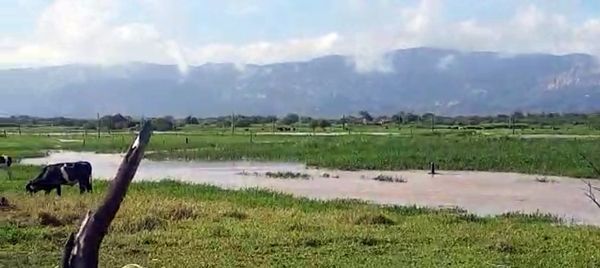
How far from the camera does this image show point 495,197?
2714 cm

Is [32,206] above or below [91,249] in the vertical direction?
below

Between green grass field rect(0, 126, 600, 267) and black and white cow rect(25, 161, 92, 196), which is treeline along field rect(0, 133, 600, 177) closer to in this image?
green grass field rect(0, 126, 600, 267)

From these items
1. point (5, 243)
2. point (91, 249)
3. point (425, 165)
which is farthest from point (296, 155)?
point (91, 249)

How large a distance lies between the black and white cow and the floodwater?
18.8 feet

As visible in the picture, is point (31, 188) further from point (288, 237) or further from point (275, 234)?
point (288, 237)

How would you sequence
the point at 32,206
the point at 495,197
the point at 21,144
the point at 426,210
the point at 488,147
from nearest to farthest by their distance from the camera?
the point at 32,206 → the point at 426,210 → the point at 495,197 → the point at 488,147 → the point at 21,144

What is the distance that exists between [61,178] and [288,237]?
11.3 meters

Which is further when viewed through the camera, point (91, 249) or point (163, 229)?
point (163, 229)

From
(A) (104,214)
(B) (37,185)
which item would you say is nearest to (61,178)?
(B) (37,185)

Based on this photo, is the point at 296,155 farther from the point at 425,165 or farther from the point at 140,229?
the point at 140,229

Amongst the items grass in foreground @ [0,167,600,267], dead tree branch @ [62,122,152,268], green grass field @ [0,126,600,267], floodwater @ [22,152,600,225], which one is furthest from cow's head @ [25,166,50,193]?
dead tree branch @ [62,122,152,268]

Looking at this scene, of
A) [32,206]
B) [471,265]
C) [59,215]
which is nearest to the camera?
[471,265]

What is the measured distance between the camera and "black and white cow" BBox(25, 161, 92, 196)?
77.3ft

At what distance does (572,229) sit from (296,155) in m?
29.8
